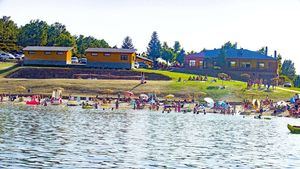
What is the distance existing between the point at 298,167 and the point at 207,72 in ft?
241

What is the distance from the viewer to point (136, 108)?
84.6 m

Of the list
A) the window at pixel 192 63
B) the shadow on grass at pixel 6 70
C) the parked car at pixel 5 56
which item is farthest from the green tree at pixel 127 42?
the shadow on grass at pixel 6 70

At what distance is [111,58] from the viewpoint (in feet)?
364

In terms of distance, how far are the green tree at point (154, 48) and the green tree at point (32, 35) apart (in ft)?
80.9

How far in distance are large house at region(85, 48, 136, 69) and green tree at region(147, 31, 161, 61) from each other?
39483 millimetres

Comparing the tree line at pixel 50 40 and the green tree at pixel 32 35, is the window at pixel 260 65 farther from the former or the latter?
the green tree at pixel 32 35

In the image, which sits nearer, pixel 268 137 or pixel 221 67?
pixel 268 137

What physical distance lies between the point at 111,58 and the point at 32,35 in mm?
30213

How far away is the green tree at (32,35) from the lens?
13150 cm

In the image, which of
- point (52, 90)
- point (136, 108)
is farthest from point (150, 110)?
point (52, 90)

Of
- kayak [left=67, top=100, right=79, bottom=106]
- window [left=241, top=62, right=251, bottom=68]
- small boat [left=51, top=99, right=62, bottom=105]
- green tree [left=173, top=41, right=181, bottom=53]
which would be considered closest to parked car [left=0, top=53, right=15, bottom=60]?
small boat [left=51, top=99, right=62, bottom=105]

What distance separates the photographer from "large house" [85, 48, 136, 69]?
361 ft

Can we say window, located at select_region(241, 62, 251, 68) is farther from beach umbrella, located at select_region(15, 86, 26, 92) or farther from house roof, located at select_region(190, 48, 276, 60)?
beach umbrella, located at select_region(15, 86, 26, 92)

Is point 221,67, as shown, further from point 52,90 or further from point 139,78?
point 52,90
